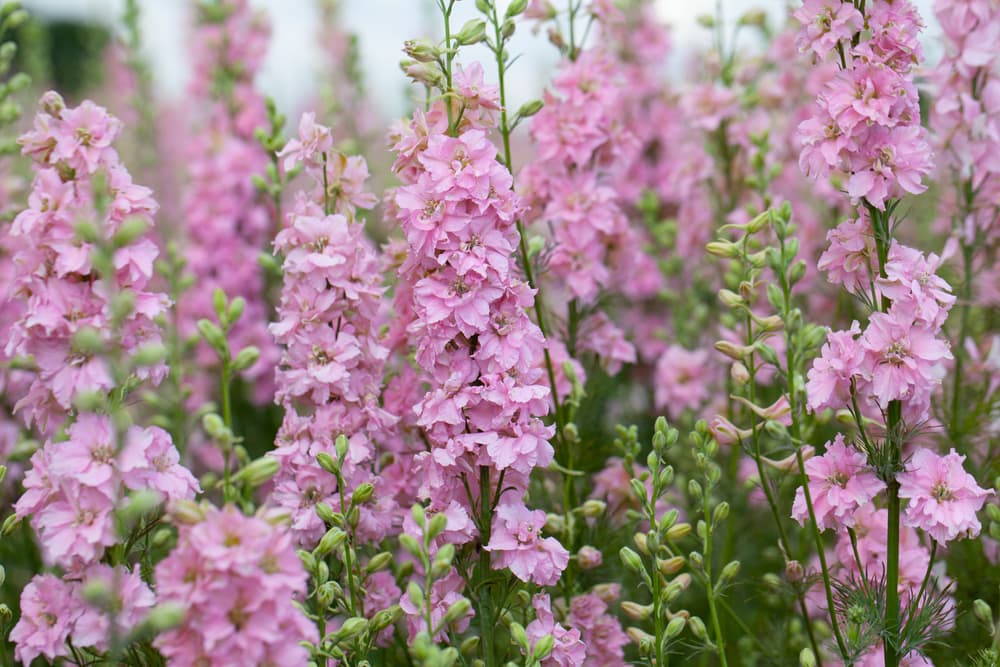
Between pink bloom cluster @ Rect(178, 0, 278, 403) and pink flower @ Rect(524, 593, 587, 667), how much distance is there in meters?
1.87

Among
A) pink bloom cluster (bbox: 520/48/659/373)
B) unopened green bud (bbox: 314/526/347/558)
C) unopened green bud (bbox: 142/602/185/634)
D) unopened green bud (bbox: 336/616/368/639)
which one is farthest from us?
pink bloom cluster (bbox: 520/48/659/373)

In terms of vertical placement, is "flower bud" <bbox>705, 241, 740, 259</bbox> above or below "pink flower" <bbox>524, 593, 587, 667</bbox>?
above

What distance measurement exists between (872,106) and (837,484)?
0.73 m

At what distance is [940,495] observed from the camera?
189cm

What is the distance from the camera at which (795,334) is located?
72.1 inches

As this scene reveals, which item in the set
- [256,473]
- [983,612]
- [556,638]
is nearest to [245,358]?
[256,473]

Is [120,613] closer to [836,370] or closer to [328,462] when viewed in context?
[328,462]

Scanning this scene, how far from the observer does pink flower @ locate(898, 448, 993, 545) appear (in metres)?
1.86

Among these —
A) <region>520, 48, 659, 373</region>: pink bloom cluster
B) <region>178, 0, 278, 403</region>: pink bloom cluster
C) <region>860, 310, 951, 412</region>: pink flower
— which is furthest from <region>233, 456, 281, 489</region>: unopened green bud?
<region>178, 0, 278, 403</region>: pink bloom cluster

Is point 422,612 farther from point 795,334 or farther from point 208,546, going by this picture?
point 795,334

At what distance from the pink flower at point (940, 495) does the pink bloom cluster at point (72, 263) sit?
4.76ft

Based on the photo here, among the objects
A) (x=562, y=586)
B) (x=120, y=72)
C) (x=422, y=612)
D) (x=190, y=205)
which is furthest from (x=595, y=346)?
(x=120, y=72)

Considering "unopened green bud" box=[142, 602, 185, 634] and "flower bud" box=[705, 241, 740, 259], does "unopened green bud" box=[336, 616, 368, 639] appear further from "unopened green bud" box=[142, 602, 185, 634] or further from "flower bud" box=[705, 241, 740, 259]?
"flower bud" box=[705, 241, 740, 259]

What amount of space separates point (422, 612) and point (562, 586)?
0.70 meters
